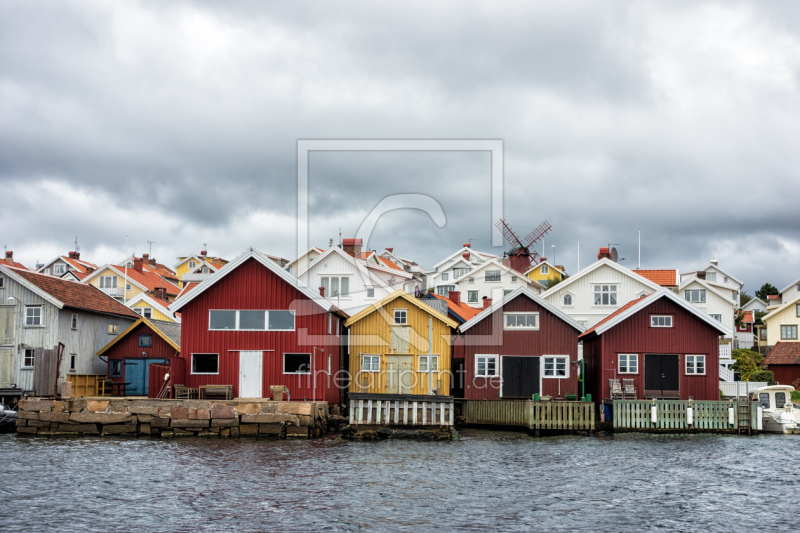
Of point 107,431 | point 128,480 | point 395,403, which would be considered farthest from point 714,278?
point 128,480

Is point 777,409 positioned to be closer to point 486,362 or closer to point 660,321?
point 660,321

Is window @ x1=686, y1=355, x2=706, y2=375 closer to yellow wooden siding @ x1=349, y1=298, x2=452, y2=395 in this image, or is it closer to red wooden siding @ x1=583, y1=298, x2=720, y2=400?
red wooden siding @ x1=583, y1=298, x2=720, y2=400

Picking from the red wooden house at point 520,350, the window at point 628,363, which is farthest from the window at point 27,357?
the window at point 628,363

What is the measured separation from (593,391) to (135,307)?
121 feet

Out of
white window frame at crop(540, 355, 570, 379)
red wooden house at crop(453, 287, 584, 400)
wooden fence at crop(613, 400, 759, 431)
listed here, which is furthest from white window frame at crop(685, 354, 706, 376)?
white window frame at crop(540, 355, 570, 379)

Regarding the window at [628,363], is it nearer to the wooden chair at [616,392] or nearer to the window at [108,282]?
the wooden chair at [616,392]

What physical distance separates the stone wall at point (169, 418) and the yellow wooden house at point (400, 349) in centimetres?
701

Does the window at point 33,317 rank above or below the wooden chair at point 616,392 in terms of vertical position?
above

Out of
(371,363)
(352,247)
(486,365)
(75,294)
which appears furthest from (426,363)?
(352,247)

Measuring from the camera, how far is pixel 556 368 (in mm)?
44875

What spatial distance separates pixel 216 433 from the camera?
37125 millimetres

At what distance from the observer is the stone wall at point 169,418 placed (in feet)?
121

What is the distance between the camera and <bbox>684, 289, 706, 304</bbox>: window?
6912 cm

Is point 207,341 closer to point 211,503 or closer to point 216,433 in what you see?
point 216,433
